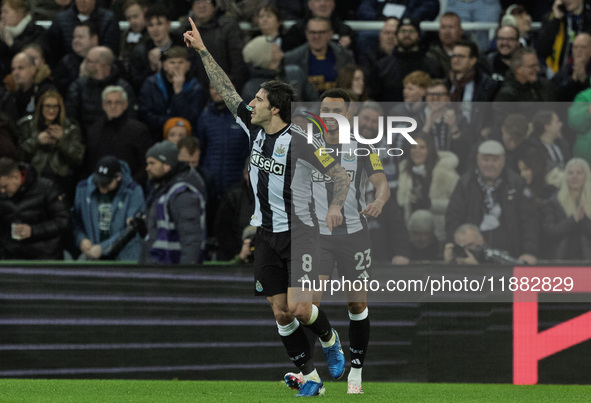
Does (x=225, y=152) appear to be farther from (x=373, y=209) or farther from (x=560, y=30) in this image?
(x=560, y=30)

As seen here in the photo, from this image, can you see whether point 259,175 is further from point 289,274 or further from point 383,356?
point 383,356

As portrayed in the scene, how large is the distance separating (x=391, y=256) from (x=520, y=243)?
4.16ft

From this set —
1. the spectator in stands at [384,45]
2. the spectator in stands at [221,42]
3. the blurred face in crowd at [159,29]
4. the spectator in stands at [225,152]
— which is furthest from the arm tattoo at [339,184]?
the blurred face in crowd at [159,29]

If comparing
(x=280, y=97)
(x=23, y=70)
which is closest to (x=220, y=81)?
(x=280, y=97)

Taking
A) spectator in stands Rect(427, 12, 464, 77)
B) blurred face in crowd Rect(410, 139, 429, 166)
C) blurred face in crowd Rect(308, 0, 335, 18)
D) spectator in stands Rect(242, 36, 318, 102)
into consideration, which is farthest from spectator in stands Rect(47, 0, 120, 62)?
blurred face in crowd Rect(410, 139, 429, 166)

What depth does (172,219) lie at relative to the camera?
414 inches

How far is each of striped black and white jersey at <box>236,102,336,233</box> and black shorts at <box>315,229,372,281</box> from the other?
50 centimetres

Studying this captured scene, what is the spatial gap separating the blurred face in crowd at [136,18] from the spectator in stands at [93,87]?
88 centimetres

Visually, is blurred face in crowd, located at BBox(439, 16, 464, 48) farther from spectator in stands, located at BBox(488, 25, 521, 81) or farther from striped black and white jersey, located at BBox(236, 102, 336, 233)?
striped black and white jersey, located at BBox(236, 102, 336, 233)

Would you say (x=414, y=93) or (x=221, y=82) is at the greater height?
(x=221, y=82)

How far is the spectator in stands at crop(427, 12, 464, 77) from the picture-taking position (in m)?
12.7

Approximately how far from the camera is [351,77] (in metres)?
11.9

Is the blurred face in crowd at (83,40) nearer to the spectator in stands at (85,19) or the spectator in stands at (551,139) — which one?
the spectator in stands at (85,19)

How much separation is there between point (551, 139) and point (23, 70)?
625cm
